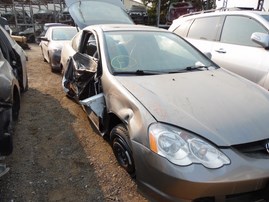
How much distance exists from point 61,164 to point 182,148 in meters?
1.59

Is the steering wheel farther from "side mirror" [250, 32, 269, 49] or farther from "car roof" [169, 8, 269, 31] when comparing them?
"car roof" [169, 8, 269, 31]

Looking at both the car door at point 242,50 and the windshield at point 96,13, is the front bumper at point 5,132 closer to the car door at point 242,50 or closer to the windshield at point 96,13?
the car door at point 242,50

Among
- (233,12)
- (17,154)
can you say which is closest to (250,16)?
(233,12)

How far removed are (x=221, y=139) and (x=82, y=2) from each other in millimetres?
5930

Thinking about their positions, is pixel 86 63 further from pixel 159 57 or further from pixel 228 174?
pixel 228 174

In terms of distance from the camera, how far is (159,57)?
350cm

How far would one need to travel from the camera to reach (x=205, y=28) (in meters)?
5.50

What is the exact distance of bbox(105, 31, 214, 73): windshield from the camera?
331cm

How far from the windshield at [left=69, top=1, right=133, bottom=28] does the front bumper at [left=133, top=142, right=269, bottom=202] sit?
4926mm

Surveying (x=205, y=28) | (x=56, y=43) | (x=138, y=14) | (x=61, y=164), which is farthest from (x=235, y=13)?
(x=138, y=14)

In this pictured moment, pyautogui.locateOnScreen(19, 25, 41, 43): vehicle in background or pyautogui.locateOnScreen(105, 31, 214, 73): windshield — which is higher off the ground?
pyautogui.locateOnScreen(105, 31, 214, 73): windshield

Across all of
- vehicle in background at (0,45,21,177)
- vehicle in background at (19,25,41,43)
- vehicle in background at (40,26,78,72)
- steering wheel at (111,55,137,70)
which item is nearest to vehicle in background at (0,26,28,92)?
vehicle in background at (0,45,21,177)

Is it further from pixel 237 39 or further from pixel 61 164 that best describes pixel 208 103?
pixel 237 39

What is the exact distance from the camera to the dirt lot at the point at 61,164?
273 cm
